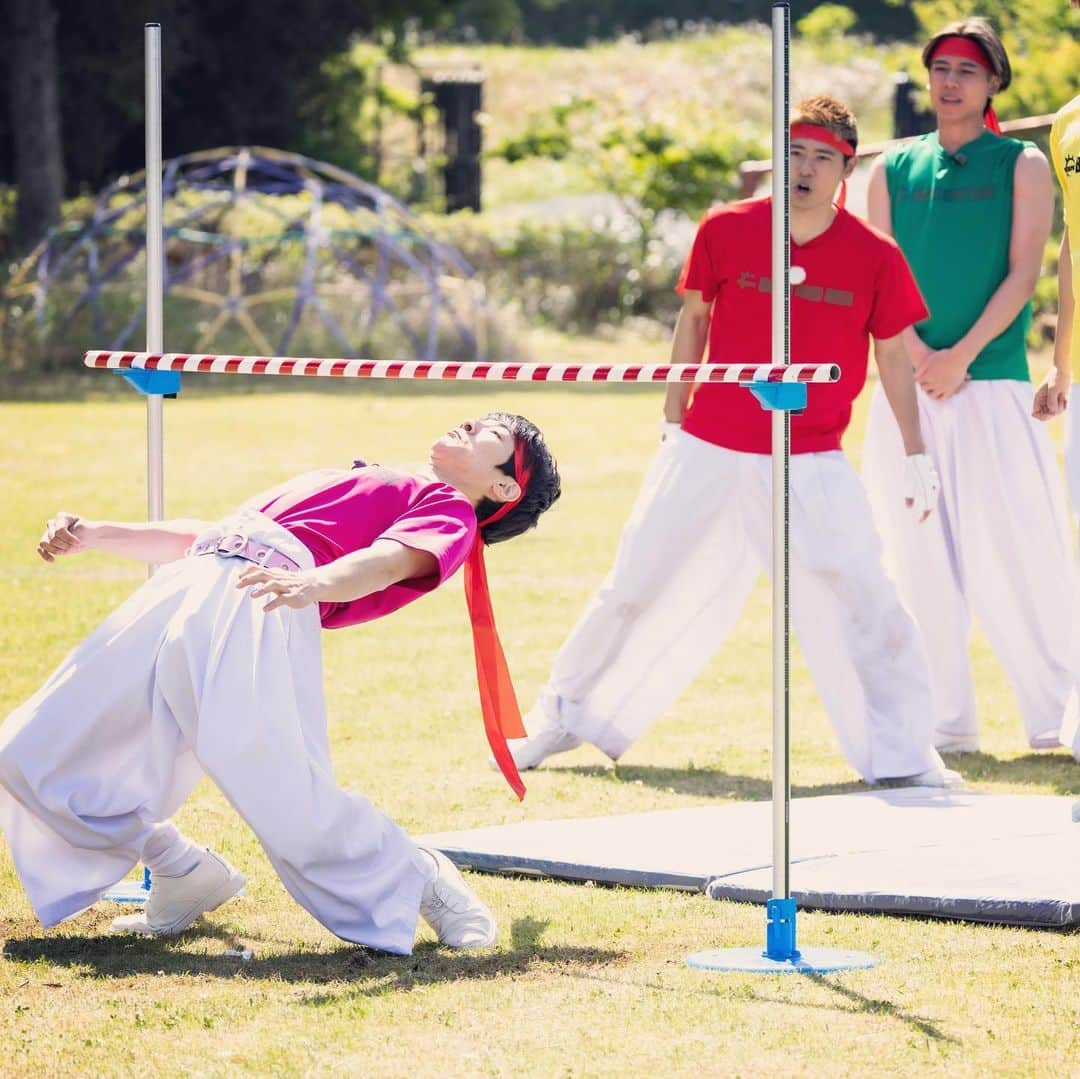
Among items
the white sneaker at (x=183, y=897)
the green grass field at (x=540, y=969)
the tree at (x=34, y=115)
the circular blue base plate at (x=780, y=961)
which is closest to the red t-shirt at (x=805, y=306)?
the green grass field at (x=540, y=969)

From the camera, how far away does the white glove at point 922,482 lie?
639cm

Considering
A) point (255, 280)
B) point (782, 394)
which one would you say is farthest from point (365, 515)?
point (255, 280)

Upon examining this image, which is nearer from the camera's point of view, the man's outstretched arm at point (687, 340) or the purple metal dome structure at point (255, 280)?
the man's outstretched arm at point (687, 340)

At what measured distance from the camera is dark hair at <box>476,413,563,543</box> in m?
4.97

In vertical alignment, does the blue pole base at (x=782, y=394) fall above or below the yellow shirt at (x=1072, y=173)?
below

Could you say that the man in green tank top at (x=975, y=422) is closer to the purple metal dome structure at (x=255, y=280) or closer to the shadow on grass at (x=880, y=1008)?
the shadow on grass at (x=880, y=1008)

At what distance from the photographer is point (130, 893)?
5301 millimetres

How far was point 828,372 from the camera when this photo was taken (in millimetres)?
4281

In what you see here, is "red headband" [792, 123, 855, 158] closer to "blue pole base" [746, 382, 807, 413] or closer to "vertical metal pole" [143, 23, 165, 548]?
"vertical metal pole" [143, 23, 165, 548]

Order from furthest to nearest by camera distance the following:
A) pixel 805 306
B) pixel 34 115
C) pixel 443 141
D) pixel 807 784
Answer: pixel 443 141 → pixel 34 115 → pixel 807 784 → pixel 805 306

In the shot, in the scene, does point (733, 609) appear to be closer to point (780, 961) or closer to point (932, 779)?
point (932, 779)

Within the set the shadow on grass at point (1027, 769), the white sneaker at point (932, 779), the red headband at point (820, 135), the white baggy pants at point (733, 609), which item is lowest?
the shadow on grass at point (1027, 769)

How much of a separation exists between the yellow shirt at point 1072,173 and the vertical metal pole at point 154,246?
2.46m

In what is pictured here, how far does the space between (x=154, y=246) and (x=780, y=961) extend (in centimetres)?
215
